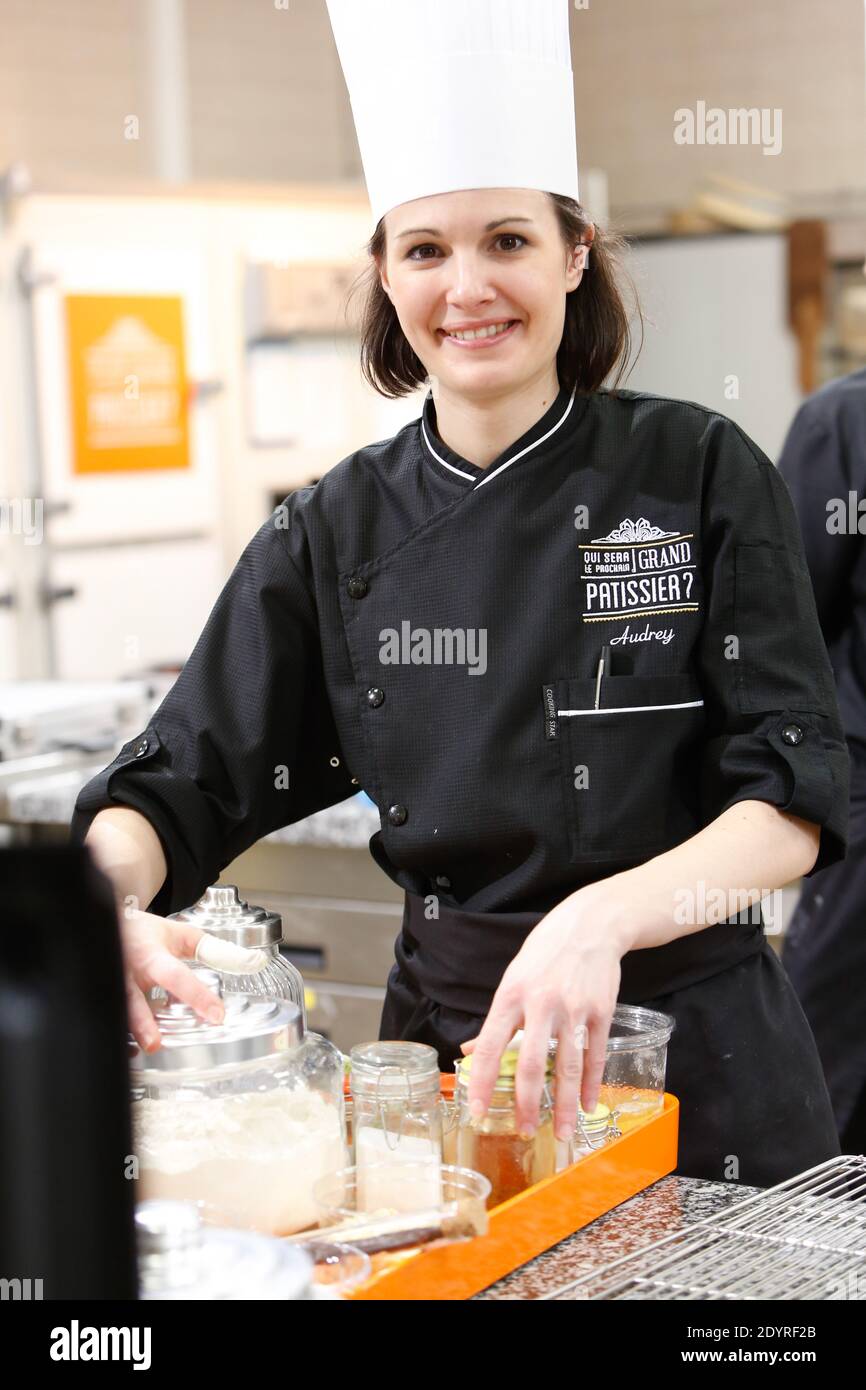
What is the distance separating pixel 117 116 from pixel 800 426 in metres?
3.16

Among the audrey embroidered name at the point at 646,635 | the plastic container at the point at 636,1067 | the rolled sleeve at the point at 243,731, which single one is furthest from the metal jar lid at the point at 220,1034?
the audrey embroidered name at the point at 646,635

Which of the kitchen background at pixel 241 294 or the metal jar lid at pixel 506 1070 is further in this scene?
the kitchen background at pixel 241 294

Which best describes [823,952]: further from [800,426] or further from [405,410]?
[405,410]

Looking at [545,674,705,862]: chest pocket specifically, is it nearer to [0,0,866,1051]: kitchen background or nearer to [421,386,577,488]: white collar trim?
[421,386,577,488]: white collar trim

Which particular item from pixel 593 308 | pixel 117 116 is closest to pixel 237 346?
pixel 117 116

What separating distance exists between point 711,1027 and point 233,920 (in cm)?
46

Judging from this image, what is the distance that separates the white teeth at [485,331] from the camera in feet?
4.66

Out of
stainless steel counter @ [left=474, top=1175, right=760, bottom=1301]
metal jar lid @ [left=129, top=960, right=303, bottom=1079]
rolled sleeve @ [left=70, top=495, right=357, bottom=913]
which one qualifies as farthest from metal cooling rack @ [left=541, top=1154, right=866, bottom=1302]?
rolled sleeve @ [left=70, top=495, right=357, bottom=913]

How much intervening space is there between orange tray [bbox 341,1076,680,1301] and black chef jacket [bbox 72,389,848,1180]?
0.26 meters

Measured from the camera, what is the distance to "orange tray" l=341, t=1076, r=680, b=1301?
37.4 inches

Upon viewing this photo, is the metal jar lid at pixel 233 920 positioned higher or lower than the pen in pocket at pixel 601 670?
lower

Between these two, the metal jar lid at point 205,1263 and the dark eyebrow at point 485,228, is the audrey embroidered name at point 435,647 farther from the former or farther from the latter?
the metal jar lid at point 205,1263

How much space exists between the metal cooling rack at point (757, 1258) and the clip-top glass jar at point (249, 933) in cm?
34
